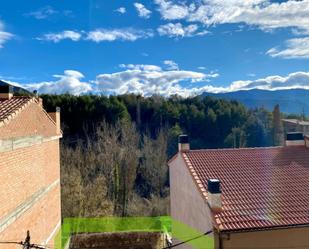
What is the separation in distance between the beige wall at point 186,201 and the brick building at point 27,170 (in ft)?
14.5

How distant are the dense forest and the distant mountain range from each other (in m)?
9.02

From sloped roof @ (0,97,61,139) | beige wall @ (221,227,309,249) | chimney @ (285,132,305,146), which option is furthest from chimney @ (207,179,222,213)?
chimney @ (285,132,305,146)

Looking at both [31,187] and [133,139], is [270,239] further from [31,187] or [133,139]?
[133,139]

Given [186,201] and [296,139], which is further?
[296,139]

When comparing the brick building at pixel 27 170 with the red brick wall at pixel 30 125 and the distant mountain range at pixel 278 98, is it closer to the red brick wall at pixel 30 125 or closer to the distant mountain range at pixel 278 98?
the red brick wall at pixel 30 125

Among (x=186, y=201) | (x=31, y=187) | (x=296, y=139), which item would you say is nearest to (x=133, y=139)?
(x=296, y=139)

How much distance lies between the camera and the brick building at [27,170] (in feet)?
25.1

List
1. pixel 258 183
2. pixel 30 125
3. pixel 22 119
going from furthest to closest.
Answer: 1. pixel 258 183
2. pixel 30 125
3. pixel 22 119

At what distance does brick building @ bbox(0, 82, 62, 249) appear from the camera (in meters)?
7.65

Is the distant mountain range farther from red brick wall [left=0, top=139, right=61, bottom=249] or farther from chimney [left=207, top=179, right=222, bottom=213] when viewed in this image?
chimney [left=207, top=179, right=222, bottom=213]

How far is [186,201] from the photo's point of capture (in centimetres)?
1178

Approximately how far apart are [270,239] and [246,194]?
4.80ft

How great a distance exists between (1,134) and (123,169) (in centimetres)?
2045

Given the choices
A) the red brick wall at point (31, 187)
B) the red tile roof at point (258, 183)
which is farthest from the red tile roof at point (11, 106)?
the red tile roof at point (258, 183)
